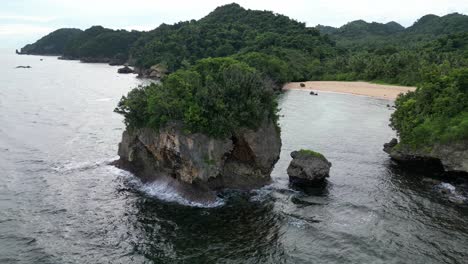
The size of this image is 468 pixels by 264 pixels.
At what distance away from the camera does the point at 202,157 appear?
38.6 metres

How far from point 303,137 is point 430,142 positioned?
882 inches

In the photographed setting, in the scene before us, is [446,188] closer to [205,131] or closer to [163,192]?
[205,131]

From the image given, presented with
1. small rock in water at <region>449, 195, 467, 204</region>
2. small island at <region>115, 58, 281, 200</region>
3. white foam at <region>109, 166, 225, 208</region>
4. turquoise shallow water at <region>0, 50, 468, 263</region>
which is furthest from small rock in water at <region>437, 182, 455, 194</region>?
white foam at <region>109, 166, 225, 208</region>

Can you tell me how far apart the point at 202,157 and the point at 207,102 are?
209 inches

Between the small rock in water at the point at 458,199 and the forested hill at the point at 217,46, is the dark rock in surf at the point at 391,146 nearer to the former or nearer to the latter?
the small rock in water at the point at 458,199

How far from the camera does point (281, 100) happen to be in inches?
4168

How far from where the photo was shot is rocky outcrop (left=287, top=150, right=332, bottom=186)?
43.3 meters

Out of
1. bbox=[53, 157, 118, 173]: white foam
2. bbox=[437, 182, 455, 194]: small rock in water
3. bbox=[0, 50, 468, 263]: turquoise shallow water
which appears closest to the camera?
bbox=[0, 50, 468, 263]: turquoise shallow water

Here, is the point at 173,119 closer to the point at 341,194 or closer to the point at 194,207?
the point at 194,207

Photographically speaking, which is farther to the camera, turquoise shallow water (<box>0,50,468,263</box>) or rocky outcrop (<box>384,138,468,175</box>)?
rocky outcrop (<box>384,138,468,175</box>)

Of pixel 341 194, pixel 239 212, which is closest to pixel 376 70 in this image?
pixel 341 194

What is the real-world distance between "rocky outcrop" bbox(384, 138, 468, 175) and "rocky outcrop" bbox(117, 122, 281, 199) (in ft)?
53.3

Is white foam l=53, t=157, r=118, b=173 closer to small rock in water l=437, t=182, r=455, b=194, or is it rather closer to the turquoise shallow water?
the turquoise shallow water

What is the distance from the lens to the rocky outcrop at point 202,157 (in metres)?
38.8
